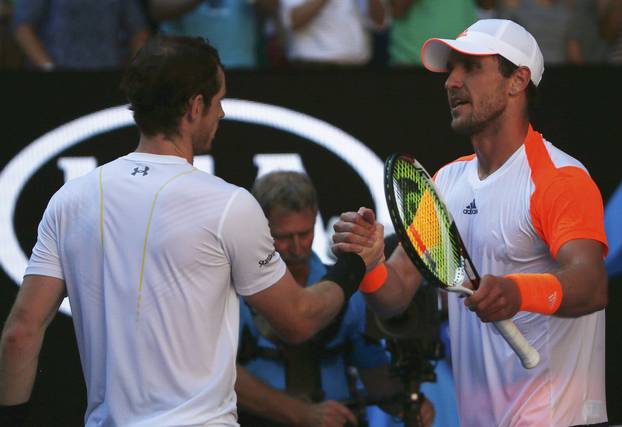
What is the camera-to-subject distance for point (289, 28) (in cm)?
618

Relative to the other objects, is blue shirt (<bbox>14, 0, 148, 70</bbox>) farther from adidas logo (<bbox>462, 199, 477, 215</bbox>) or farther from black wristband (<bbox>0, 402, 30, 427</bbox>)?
black wristband (<bbox>0, 402, 30, 427</bbox>)

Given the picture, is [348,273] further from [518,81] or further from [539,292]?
[518,81]

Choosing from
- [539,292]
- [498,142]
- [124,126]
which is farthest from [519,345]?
[124,126]

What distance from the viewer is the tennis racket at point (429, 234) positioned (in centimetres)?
326

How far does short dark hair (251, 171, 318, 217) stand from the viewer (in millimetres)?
4598

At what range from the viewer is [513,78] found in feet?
12.7

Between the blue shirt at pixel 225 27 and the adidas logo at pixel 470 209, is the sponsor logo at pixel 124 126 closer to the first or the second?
the blue shirt at pixel 225 27

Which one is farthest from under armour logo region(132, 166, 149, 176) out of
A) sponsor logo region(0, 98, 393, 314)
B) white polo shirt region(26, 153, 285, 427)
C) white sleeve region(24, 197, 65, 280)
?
sponsor logo region(0, 98, 393, 314)

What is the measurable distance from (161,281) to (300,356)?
1.61 metres

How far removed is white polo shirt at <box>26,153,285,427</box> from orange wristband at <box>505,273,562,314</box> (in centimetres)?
70

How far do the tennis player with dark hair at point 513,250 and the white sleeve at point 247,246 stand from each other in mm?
555

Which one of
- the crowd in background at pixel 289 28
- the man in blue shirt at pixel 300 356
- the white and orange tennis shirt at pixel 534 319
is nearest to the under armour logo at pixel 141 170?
the white and orange tennis shirt at pixel 534 319

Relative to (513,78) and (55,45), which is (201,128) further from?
(55,45)

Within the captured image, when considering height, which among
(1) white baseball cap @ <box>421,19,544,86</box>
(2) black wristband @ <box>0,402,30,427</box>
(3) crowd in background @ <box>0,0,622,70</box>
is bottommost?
(2) black wristband @ <box>0,402,30,427</box>
